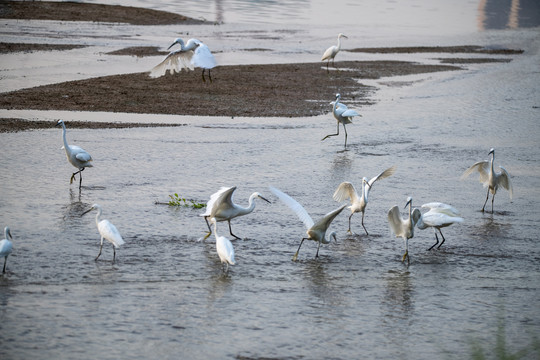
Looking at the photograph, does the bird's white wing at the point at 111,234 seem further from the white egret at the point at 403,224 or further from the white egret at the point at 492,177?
the white egret at the point at 492,177

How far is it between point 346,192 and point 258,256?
1931 millimetres

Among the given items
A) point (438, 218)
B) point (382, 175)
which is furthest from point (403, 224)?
point (382, 175)

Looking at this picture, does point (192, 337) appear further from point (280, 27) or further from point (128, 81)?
point (280, 27)

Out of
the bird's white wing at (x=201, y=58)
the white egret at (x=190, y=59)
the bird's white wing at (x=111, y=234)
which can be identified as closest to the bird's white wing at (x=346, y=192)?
the bird's white wing at (x=111, y=234)

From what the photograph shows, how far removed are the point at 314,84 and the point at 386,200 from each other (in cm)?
1220

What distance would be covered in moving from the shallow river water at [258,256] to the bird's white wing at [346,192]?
0.45 m

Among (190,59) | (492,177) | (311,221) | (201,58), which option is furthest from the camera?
(190,59)

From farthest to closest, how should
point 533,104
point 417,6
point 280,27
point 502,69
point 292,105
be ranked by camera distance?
point 417,6
point 280,27
point 502,69
point 533,104
point 292,105

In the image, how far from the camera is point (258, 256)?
29.5ft

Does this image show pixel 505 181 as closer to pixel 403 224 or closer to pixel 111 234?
pixel 403 224

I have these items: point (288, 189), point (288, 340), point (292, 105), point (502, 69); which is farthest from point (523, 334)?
point (502, 69)

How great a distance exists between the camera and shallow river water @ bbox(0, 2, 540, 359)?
6930mm

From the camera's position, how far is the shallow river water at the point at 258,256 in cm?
693

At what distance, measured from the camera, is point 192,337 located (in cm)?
685
